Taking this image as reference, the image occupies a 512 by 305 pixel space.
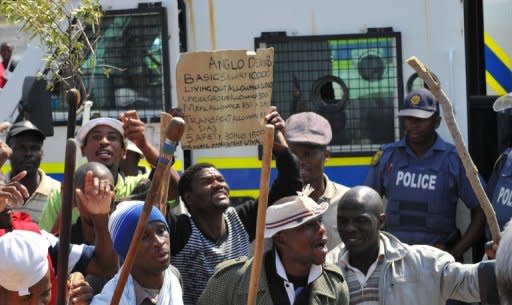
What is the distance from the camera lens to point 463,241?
693 centimetres

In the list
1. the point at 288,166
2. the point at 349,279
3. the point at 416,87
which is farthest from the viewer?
the point at 416,87

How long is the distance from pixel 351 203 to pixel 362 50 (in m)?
2.68

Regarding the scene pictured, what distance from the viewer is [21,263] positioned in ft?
14.1

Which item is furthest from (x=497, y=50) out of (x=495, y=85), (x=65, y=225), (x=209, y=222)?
(x=65, y=225)

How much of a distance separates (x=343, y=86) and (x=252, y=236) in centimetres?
232

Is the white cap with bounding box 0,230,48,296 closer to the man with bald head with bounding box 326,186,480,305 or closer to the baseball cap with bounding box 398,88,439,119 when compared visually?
the man with bald head with bounding box 326,186,480,305

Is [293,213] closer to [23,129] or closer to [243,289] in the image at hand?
[243,289]

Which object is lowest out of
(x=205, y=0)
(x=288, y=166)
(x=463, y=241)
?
(x=463, y=241)

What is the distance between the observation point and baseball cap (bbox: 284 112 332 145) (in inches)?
260

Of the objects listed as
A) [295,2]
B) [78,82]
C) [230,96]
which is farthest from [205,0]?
[230,96]

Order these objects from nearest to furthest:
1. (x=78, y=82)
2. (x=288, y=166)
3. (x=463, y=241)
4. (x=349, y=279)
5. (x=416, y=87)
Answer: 1. (x=349, y=279)
2. (x=288, y=166)
3. (x=463, y=241)
4. (x=78, y=82)
5. (x=416, y=87)

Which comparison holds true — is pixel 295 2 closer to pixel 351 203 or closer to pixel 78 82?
pixel 78 82

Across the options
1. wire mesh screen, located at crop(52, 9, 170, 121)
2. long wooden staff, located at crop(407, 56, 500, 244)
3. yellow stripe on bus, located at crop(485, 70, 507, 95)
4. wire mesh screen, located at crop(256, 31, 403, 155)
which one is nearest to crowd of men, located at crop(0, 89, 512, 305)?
long wooden staff, located at crop(407, 56, 500, 244)

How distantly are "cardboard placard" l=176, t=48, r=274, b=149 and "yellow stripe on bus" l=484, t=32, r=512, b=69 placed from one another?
1867 millimetres
